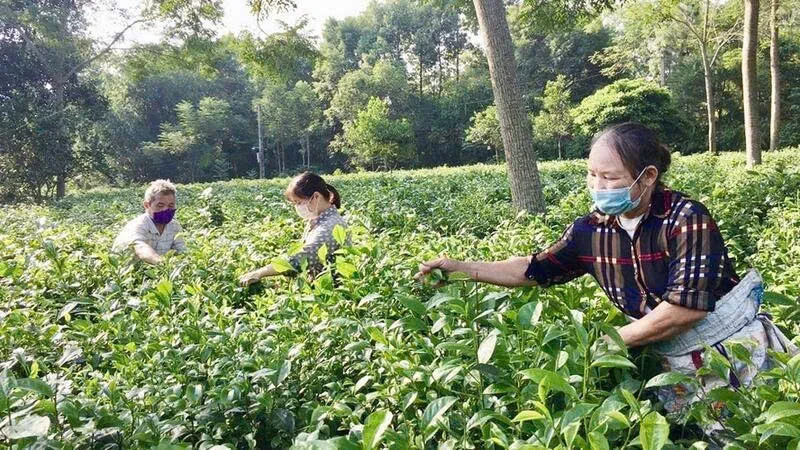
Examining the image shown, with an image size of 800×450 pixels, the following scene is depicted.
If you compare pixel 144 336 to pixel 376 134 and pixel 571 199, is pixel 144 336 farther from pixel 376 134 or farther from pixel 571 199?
pixel 376 134

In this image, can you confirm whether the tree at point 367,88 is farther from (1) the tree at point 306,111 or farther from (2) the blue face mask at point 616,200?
(2) the blue face mask at point 616,200

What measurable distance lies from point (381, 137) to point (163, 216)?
2859cm

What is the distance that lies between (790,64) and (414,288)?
1316 inches

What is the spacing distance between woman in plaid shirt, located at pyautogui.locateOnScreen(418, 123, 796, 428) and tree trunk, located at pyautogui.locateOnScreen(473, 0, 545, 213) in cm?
360

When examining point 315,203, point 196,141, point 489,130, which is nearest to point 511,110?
point 315,203

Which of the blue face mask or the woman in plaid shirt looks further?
the blue face mask

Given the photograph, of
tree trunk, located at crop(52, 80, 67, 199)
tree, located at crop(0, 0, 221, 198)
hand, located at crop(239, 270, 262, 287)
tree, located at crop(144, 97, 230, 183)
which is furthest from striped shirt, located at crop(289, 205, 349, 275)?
tree, located at crop(144, 97, 230, 183)

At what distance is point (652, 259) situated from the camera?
1607mm

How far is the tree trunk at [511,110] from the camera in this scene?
531 centimetres

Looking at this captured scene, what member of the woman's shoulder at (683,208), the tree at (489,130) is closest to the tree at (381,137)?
the tree at (489,130)

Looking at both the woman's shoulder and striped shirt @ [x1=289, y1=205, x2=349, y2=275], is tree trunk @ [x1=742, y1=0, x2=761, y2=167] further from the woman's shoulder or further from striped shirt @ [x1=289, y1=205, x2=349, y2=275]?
the woman's shoulder

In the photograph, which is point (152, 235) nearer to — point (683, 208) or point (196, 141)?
point (683, 208)

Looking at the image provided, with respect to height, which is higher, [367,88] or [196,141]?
[367,88]

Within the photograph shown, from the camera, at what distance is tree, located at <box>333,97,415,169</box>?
31984 millimetres
